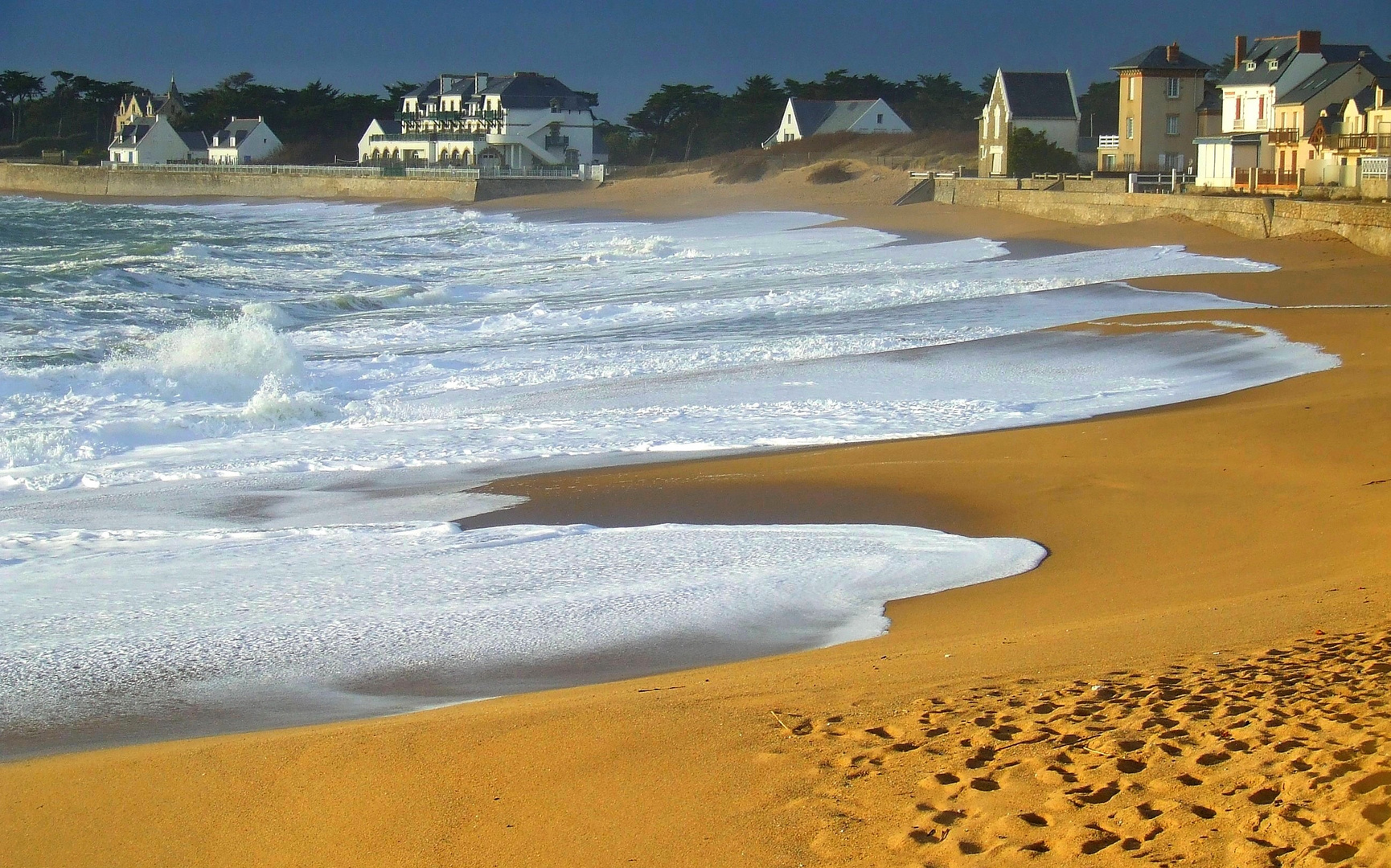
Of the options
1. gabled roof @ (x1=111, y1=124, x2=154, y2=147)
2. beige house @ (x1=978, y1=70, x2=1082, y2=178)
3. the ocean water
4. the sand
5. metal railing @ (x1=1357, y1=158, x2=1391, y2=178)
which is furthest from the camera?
gabled roof @ (x1=111, y1=124, x2=154, y2=147)

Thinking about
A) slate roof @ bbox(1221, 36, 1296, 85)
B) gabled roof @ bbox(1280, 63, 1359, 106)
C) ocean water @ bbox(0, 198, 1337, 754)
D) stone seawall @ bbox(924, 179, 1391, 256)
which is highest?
slate roof @ bbox(1221, 36, 1296, 85)

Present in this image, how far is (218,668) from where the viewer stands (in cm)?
641

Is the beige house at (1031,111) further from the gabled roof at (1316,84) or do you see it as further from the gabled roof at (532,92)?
the gabled roof at (532,92)

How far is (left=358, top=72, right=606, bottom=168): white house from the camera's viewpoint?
297ft

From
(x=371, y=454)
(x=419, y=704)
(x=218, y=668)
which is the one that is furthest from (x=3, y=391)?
(x=419, y=704)

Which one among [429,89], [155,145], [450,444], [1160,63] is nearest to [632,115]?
[429,89]

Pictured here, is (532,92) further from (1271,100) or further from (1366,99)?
(1366,99)

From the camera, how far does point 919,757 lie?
4.53 m

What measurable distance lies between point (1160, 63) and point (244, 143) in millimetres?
79496

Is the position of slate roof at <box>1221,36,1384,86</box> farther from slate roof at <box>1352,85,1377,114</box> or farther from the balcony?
the balcony

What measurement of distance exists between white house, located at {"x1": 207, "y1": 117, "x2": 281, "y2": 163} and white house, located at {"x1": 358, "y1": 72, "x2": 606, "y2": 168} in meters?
17.3

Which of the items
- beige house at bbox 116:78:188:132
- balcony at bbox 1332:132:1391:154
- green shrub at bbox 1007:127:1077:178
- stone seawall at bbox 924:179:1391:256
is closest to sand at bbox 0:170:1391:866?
stone seawall at bbox 924:179:1391:256

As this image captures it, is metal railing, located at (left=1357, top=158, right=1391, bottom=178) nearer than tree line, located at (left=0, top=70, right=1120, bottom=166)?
Yes

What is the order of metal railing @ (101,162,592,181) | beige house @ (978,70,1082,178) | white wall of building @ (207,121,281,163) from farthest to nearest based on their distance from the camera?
1. white wall of building @ (207,121,281,163)
2. metal railing @ (101,162,592,181)
3. beige house @ (978,70,1082,178)
